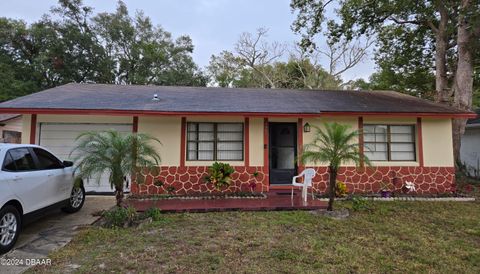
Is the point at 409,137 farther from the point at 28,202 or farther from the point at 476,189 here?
the point at 28,202

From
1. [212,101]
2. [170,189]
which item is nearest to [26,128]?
[170,189]

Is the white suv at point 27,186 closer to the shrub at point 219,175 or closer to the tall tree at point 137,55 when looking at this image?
the shrub at point 219,175

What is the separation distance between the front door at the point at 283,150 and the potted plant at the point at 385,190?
2.63 metres

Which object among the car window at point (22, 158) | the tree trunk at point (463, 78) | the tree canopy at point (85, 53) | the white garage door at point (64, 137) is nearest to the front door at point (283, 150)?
the white garage door at point (64, 137)

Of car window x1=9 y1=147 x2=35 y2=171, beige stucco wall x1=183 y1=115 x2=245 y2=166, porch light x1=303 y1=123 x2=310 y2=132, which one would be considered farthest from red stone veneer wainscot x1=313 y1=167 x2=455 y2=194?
car window x1=9 y1=147 x2=35 y2=171

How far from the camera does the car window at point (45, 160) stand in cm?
492

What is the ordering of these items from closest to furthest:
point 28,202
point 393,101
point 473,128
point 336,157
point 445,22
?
point 28,202 → point 336,157 → point 393,101 → point 445,22 → point 473,128

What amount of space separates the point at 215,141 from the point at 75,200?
399cm

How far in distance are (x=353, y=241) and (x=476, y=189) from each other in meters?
7.58

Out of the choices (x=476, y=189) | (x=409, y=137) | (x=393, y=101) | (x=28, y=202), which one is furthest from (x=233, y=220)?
(x=476, y=189)

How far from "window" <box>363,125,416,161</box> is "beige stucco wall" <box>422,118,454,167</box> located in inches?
13.8

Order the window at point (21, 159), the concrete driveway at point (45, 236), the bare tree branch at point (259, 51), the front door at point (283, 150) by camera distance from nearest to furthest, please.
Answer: the concrete driveway at point (45, 236) < the window at point (21, 159) < the front door at point (283, 150) < the bare tree branch at point (259, 51)

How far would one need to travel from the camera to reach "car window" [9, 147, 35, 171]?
4.25m

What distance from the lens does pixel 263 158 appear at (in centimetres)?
825
